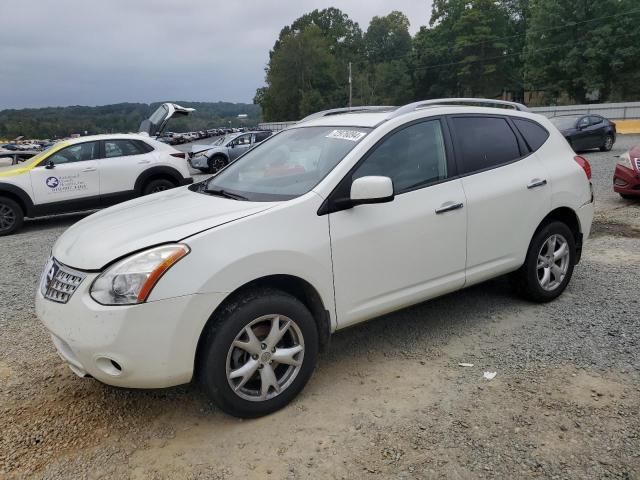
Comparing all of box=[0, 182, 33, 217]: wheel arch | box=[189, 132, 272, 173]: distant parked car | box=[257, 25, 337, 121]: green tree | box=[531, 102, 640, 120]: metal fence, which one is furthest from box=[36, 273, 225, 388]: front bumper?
box=[257, 25, 337, 121]: green tree

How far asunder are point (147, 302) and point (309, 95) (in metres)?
76.9

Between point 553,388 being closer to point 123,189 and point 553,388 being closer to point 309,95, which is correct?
point 123,189

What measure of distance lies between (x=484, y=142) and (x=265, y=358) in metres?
2.43

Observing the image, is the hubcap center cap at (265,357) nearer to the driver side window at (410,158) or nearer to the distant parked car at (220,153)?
the driver side window at (410,158)

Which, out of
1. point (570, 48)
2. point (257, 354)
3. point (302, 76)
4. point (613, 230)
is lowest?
point (613, 230)

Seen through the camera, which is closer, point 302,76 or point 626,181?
point 626,181

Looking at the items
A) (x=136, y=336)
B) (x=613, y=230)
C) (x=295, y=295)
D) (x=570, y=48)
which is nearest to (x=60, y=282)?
(x=136, y=336)

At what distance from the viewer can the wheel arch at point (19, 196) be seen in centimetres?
878

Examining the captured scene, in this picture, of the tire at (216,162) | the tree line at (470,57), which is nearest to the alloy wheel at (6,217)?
the tire at (216,162)

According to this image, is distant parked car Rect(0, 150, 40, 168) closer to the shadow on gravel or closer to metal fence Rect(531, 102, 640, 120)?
the shadow on gravel

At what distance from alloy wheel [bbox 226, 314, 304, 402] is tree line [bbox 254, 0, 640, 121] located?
4901 cm

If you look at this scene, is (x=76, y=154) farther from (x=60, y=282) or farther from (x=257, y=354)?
(x=257, y=354)

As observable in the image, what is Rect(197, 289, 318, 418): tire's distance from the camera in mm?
2676

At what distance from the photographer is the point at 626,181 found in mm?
8508
